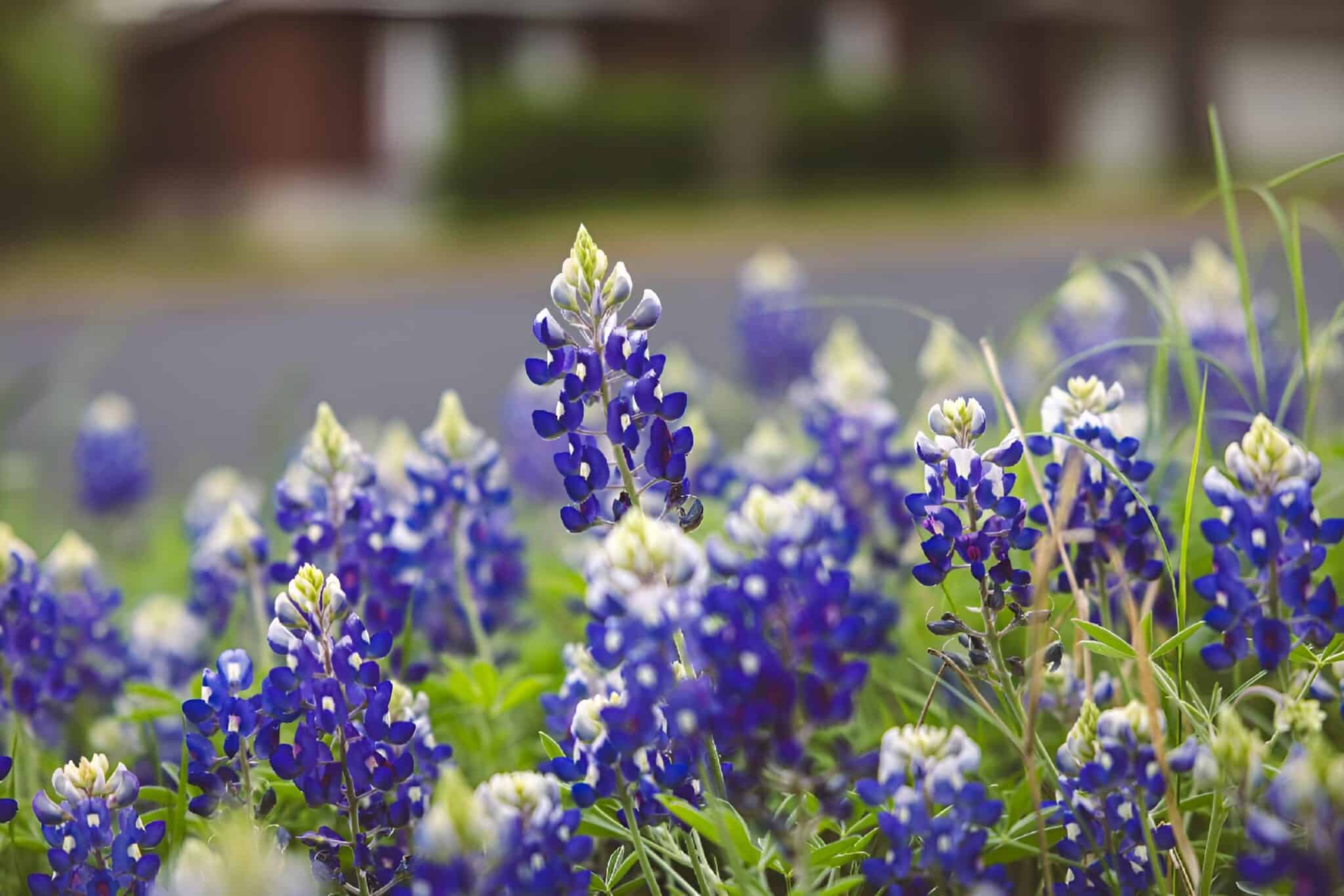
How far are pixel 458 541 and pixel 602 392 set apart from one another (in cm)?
95

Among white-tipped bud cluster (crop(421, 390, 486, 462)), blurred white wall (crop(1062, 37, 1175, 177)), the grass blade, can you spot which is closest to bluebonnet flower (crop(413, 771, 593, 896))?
white-tipped bud cluster (crop(421, 390, 486, 462))

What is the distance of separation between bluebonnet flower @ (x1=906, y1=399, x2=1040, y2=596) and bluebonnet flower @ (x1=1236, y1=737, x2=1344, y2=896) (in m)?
0.41

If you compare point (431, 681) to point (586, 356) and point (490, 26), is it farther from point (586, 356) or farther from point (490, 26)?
point (490, 26)

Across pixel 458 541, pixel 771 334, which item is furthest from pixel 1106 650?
pixel 771 334

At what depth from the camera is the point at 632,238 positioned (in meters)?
18.3

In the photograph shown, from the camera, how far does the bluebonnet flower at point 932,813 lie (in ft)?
4.01

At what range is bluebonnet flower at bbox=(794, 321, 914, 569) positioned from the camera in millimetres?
2297

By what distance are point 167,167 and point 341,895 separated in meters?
29.3

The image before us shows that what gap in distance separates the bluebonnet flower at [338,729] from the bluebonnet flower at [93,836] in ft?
0.52

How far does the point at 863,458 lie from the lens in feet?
7.77

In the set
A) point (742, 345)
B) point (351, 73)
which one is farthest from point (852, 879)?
point (351, 73)

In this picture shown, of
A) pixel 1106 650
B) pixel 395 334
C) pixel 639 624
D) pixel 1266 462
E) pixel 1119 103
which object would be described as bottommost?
pixel 395 334

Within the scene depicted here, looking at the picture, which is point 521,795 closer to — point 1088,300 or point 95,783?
point 95,783

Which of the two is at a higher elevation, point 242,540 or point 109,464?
point 242,540
